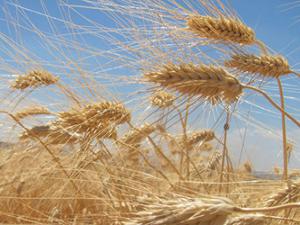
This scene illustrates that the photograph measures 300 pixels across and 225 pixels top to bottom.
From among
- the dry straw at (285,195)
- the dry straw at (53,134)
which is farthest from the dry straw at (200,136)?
the dry straw at (285,195)

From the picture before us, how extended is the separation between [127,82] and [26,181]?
2.22 feet

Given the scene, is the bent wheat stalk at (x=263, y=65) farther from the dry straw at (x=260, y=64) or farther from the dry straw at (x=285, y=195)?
the dry straw at (x=285, y=195)

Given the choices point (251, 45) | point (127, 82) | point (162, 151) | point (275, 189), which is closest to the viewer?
point (275, 189)

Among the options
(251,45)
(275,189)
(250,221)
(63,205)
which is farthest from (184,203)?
(251,45)

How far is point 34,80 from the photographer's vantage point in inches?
98.1

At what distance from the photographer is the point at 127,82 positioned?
1943 mm

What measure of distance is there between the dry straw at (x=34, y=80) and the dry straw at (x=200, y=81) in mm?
959

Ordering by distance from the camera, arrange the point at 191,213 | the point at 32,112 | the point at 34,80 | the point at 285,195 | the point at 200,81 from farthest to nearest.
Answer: the point at 32,112 < the point at 34,80 < the point at 200,81 < the point at 285,195 < the point at 191,213

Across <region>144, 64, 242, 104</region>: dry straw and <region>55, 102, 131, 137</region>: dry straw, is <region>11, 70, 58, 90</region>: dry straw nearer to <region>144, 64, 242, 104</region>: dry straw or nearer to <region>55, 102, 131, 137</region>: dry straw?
<region>55, 102, 131, 137</region>: dry straw

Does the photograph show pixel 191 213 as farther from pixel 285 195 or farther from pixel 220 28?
pixel 220 28

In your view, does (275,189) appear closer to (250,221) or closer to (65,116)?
(250,221)

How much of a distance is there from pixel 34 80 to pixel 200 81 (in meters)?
1.22

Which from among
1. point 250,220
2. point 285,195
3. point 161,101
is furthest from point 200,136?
point 250,220

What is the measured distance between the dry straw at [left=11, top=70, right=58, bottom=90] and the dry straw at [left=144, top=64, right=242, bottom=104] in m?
0.96
